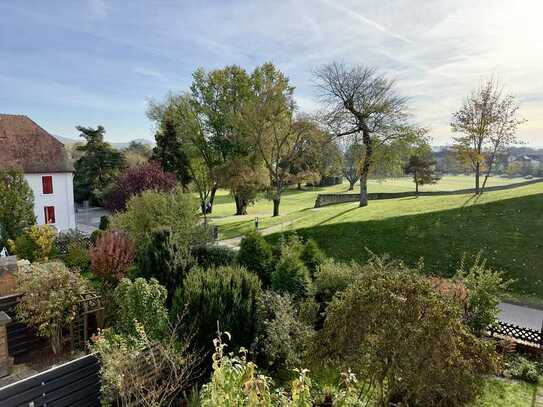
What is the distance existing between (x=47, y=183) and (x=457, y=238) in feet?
92.0

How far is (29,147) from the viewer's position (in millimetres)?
26375

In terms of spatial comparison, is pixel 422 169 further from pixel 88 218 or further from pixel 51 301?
pixel 51 301

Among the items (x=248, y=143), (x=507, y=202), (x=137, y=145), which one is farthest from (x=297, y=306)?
(x=137, y=145)

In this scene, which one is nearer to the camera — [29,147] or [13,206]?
[13,206]

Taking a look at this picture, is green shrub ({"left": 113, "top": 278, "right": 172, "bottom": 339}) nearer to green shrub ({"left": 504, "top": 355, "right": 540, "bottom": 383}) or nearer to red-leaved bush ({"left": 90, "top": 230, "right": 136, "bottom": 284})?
red-leaved bush ({"left": 90, "top": 230, "right": 136, "bottom": 284})

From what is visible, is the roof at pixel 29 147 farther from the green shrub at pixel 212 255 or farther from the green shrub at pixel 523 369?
the green shrub at pixel 523 369

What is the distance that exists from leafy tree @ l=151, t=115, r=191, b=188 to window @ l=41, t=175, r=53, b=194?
931cm

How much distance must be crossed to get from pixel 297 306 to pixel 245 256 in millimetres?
3248

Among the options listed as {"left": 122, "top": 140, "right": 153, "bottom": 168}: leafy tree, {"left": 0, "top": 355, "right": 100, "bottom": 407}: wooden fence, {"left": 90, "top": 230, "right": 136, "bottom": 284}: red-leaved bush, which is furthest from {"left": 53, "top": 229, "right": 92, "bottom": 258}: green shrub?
{"left": 122, "top": 140, "right": 153, "bottom": 168}: leafy tree

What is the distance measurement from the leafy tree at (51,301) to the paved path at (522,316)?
1305 centimetres

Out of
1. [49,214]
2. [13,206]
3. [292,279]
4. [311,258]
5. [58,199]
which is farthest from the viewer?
[58,199]

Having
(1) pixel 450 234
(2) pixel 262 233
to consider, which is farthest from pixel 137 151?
(1) pixel 450 234

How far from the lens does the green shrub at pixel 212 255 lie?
14.5 m

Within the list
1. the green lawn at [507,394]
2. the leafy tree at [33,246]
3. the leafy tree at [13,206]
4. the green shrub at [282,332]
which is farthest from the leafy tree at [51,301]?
the leafy tree at [13,206]
